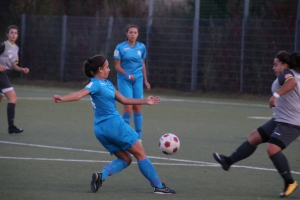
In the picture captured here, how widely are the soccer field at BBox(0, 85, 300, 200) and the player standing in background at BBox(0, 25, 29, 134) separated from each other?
0.35 metres

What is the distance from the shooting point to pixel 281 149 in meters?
7.70

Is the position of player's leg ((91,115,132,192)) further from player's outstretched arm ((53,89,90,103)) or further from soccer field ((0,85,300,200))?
player's outstretched arm ((53,89,90,103))

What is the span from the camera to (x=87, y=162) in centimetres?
994

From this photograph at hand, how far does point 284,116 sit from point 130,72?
501cm

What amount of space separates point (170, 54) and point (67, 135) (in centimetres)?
1264

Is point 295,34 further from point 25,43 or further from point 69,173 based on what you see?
point 69,173

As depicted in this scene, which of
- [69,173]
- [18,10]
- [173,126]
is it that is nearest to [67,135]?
[173,126]

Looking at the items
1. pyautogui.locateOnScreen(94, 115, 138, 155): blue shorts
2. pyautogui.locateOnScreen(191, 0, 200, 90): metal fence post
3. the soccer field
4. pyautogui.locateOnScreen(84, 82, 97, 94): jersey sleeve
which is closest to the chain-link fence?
pyautogui.locateOnScreen(191, 0, 200, 90): metal fence post

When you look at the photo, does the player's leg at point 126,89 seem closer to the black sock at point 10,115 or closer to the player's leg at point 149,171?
the black sock at point 10,115

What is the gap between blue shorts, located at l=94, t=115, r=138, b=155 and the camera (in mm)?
7582

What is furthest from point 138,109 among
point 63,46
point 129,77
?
point 63,46

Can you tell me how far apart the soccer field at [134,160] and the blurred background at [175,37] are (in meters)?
5.13

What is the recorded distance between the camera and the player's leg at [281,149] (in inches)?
299

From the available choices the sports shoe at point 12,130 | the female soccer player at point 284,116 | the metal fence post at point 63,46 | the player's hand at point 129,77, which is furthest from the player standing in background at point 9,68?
the metal fence post at point 63,46
